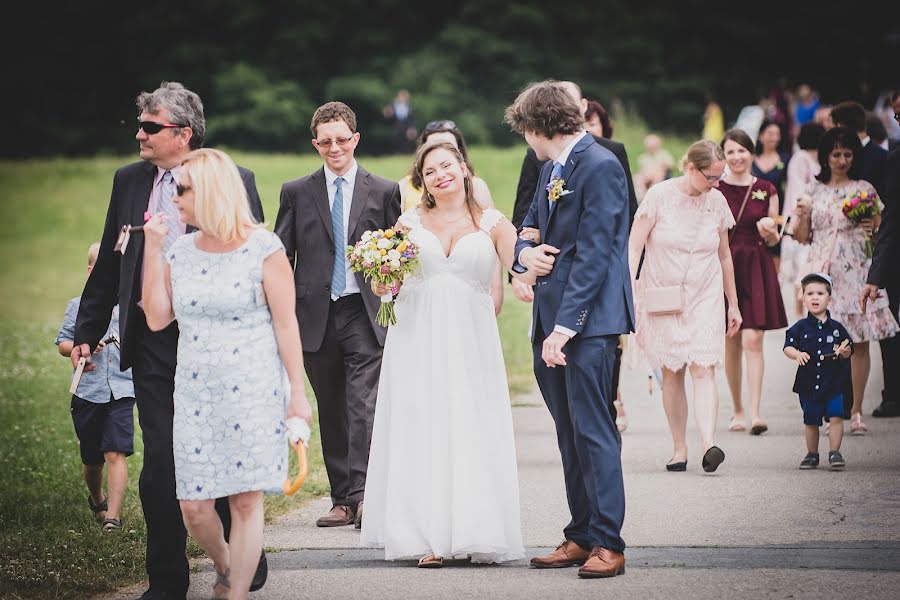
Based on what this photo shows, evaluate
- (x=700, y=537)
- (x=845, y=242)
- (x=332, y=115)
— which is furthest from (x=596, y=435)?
(x=845, y=242)

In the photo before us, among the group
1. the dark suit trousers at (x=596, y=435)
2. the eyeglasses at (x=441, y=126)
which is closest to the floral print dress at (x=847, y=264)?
the eyeglasses at (x=441, y=126)

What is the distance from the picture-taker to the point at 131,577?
24.0 ft

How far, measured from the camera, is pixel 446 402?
748 cm

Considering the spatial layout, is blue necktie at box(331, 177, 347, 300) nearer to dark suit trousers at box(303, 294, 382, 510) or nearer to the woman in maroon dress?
dark suit trousers at box(303, 294, 382, 510)

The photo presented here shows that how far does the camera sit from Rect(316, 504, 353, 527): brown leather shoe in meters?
8.66

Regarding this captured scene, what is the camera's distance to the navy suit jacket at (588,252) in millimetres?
6828

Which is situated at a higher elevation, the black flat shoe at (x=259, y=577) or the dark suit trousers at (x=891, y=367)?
the dark suit trousers at (x=891, y=367)

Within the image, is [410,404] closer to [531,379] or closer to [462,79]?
[531,379]

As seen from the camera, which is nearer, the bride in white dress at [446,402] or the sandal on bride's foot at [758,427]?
the bride in white dress at [446,402]

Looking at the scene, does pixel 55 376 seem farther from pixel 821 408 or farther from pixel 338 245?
pixel 821 408

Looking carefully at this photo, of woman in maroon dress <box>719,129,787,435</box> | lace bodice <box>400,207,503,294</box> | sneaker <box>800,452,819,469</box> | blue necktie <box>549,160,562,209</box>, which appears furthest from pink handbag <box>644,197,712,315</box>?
blue necktie <box>549,160,562,209</box>

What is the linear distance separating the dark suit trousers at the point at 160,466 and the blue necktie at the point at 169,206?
1.66ft

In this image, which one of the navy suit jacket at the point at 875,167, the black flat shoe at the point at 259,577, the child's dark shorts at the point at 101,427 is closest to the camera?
the black flat shoe at the point at 259,577

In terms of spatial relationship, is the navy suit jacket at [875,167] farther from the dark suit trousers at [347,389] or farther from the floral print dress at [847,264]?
the dark suit trousers at [347,389]
